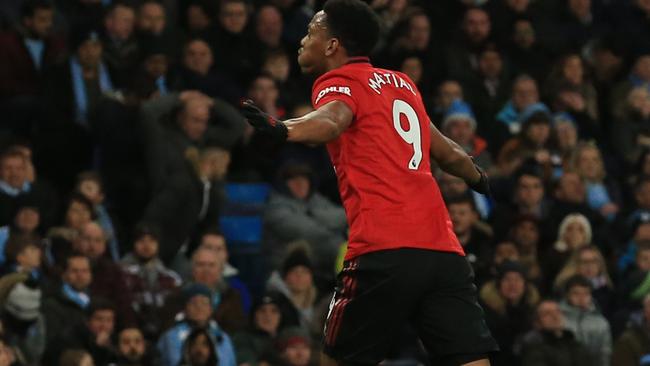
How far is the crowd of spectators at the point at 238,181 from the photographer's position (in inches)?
451

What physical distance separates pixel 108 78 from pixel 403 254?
6.84 meters

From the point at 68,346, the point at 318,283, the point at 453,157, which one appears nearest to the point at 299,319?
the point at 318,283

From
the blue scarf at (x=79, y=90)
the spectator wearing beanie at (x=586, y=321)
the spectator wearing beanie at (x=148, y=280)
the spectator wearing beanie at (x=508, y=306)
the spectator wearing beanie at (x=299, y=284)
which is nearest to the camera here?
the spectator wearing beanie at (x=148, y=280)

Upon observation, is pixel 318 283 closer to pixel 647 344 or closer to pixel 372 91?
pixel 647 344

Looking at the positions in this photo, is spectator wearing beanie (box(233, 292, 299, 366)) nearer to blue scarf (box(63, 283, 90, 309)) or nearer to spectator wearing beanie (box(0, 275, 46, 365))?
blue scarf (box(63, 283, 90, 309))

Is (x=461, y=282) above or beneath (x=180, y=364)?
above

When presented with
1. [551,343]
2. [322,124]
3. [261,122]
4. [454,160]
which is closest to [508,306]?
[551,343]

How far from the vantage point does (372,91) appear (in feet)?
22.4

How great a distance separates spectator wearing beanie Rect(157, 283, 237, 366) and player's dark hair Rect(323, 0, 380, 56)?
15.3ft

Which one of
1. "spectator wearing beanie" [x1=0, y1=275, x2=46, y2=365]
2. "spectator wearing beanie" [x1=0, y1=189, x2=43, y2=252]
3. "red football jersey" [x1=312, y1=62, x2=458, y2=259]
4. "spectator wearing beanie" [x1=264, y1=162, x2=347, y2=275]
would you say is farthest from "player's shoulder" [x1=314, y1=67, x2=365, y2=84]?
"spectator wearing beanie" [x1=264, y1=162, x2=347, y2=275]

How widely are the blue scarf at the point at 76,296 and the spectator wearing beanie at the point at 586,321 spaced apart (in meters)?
3.95

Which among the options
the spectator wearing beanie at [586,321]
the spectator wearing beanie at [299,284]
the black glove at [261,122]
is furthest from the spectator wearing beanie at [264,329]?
the black glove at [261,122]

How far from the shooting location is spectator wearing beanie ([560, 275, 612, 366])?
13.0 metres

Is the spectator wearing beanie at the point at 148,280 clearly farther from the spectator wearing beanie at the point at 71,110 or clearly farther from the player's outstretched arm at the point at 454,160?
the player's outstretched arm at the point at 454,160
